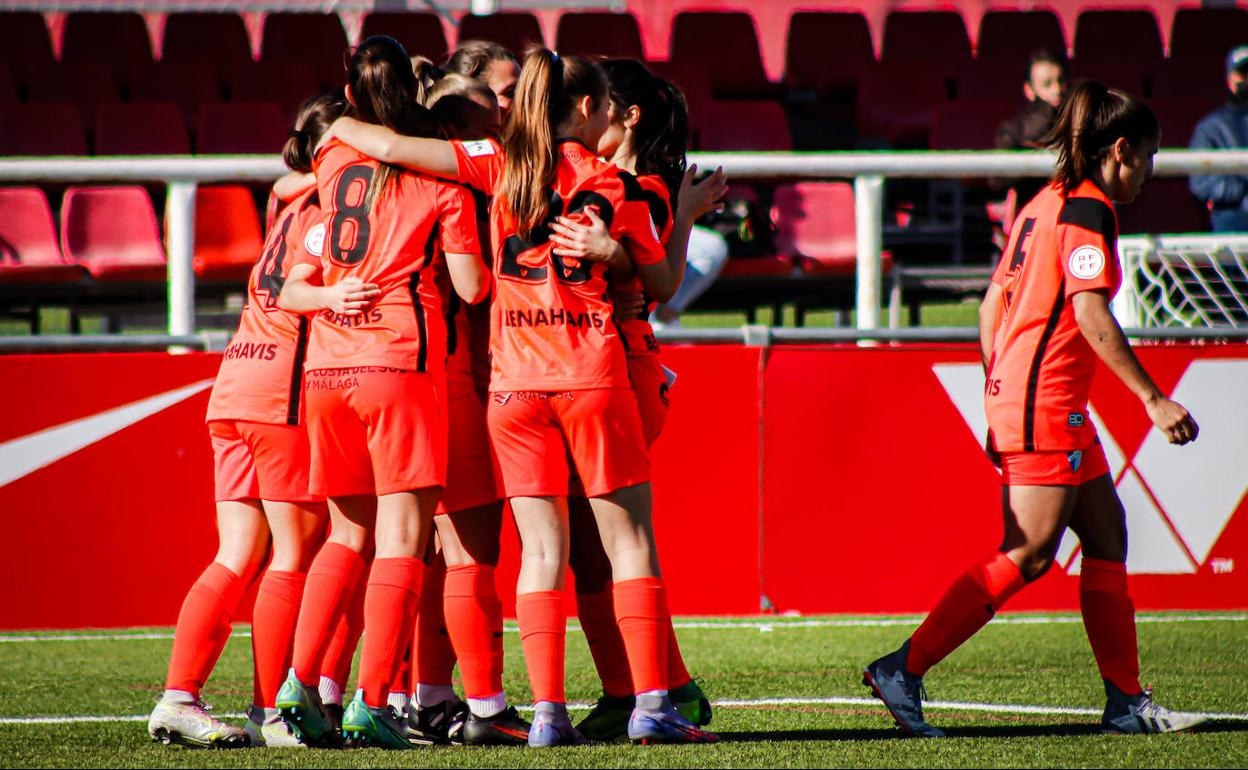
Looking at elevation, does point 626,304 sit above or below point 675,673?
above

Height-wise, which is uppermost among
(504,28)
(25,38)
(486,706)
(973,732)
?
(504,28)

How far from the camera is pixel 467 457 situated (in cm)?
417

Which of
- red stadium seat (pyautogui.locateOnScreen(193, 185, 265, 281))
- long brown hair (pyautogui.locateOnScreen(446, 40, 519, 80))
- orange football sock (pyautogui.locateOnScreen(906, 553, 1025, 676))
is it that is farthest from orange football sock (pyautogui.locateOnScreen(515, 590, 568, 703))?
red stadium seat (pyautogui.locateOnScreen(193, 185, 265, 281))

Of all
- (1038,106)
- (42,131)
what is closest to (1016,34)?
(1038,106)

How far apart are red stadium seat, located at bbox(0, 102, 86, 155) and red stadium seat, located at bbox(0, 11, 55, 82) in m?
2.08

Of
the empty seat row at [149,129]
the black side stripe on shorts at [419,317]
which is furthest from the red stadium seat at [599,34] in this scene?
the black side stripe on shorts at [419,317]

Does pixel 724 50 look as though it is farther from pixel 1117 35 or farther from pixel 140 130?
pixel 140 130

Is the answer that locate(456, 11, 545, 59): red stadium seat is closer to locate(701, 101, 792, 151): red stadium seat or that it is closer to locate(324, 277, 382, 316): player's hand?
locate(701, 101, 792, 151): red stadium seat

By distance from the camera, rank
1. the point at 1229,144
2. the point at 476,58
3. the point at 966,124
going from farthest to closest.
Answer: the point at 966,124 < the point at 1229,144 < the point at 476,58

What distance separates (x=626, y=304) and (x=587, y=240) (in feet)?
1.07

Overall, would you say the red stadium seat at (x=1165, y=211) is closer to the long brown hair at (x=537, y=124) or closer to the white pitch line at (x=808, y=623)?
the white pitch line at (x=808, y=623)

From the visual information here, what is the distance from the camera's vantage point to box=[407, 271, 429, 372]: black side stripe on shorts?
154 inches

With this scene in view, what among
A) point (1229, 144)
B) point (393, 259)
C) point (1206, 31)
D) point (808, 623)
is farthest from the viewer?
point (1206, 31)

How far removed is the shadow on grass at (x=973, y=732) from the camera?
4039 mm
